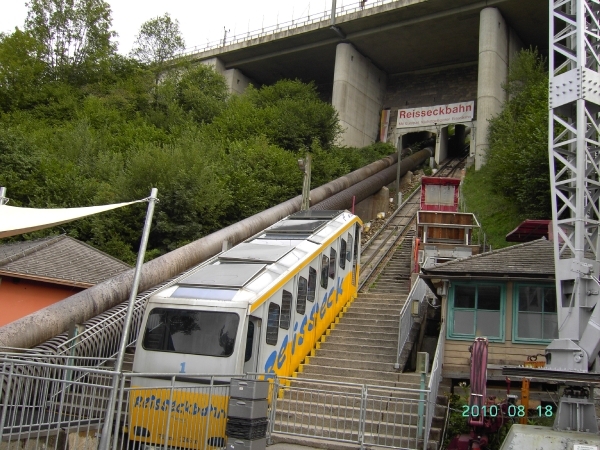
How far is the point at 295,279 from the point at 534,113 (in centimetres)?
1915

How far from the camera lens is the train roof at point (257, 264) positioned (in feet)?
35.3

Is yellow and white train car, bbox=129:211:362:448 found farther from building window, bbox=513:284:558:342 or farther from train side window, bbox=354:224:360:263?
building window, bbox=513:284:558:342

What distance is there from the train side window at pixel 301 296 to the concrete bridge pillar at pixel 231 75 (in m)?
39.3

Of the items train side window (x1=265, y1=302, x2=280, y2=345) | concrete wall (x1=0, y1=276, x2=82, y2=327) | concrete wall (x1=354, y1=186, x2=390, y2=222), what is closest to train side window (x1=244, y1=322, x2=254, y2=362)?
train side window (x1=265, y1=302, x2=280, y2=345)

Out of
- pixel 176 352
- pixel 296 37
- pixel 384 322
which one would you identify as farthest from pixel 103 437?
pixel 296 37

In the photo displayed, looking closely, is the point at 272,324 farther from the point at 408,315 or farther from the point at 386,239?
the point at 386,239

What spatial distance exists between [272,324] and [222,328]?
4.50ft

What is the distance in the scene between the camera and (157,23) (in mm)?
51344

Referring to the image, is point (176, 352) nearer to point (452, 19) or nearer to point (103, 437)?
point (103, 437)

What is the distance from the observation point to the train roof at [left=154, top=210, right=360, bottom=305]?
35.3 feet

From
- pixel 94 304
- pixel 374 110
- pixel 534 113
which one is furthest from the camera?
pixel 374 110

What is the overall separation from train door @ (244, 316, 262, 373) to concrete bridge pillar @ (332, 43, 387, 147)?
34528 mm

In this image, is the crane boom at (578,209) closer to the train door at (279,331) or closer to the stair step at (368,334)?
the stair step at (368,334)
